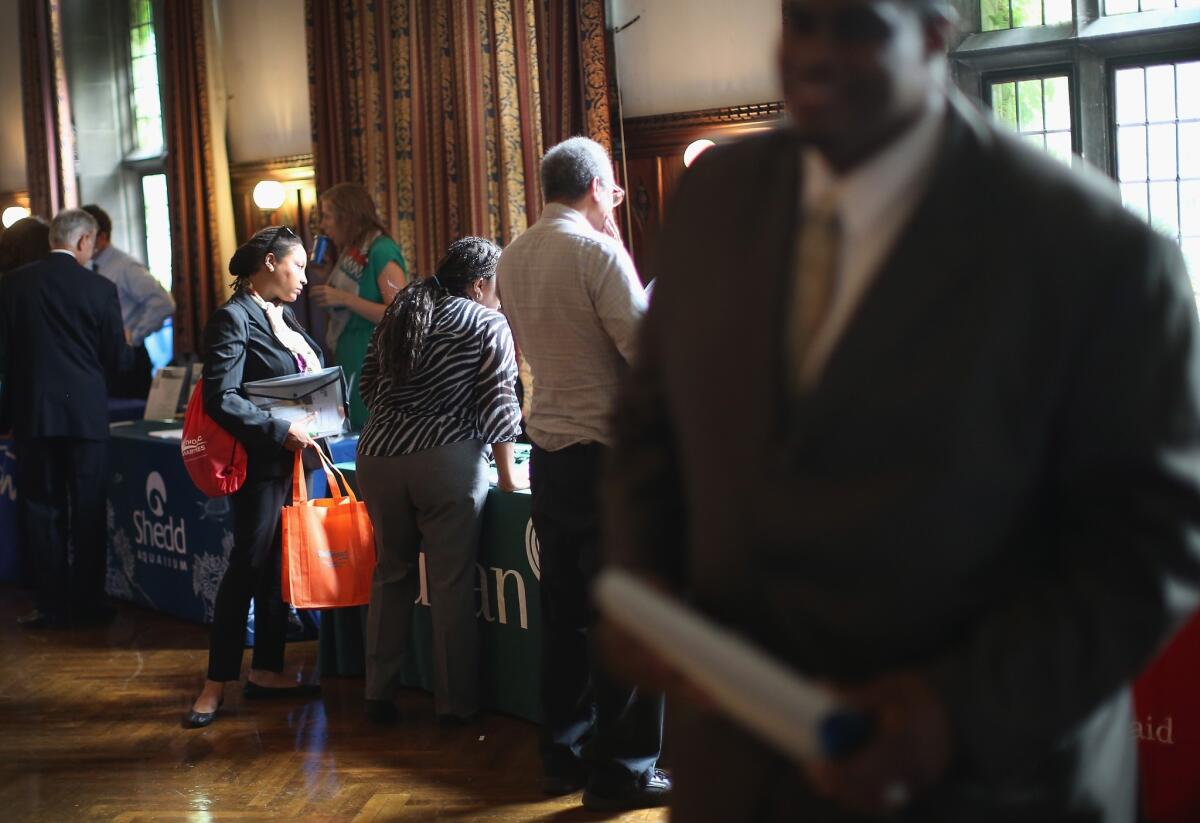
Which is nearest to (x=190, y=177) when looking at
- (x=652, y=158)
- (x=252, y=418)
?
(x=652, y=158)

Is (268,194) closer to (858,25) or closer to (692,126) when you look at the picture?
(692,126)

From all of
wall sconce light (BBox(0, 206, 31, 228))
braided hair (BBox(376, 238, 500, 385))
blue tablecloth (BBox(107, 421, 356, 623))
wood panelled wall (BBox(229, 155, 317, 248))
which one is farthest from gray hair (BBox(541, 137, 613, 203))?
wall sconce light (BBox(0, 206, 31, 228))

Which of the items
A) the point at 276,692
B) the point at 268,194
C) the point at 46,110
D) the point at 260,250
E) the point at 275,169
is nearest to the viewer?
the point at 260,250

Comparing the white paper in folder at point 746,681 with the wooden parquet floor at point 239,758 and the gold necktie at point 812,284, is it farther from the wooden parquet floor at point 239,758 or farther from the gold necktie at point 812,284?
the wooden parquet floor at point 239,758

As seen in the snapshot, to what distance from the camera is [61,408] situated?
5246 mm

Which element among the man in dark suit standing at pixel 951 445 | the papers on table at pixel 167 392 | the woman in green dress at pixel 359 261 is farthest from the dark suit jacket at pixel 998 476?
the papers on table at pixel 167 392

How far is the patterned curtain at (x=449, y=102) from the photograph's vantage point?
5664 mm

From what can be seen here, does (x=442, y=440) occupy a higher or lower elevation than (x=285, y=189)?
lower

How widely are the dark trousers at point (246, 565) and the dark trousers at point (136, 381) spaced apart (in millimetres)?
3770

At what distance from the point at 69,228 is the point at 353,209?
116 cm

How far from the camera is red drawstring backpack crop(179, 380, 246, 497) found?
400 centimetres

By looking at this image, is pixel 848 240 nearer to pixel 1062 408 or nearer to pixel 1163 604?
A: pixel 1062 408

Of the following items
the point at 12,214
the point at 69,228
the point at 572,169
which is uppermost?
the point at 12,214

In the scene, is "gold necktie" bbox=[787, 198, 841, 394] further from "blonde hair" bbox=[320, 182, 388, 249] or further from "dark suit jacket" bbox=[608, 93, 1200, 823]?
"blonde hair" bbox=[320, 182, 388, 249]
